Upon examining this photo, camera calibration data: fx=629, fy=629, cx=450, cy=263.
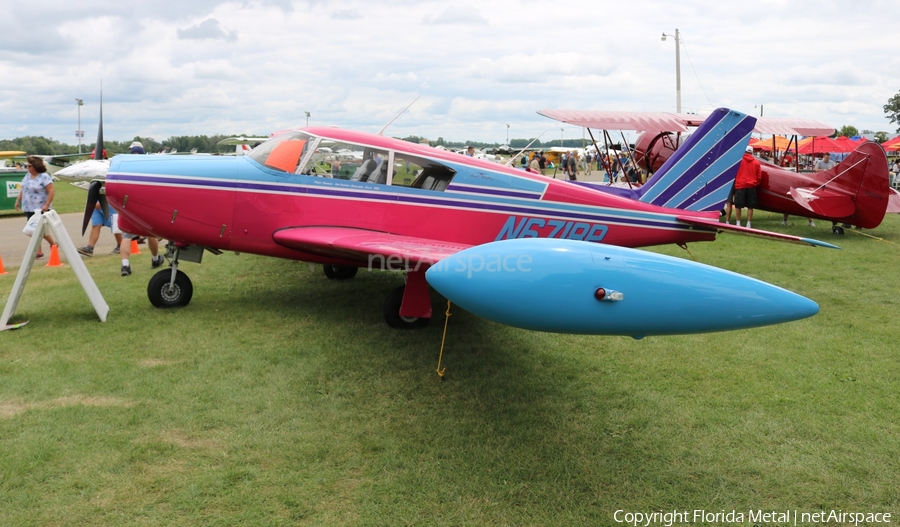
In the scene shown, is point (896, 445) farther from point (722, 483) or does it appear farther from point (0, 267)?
point (0, 267)

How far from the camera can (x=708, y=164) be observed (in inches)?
318

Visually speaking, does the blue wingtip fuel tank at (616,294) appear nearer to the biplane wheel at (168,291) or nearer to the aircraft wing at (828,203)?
the biplane wheel at (168,291)

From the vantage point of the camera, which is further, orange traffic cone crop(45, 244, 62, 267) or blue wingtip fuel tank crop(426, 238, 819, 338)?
orange traffic cone crop(45, 244, 62, 267)

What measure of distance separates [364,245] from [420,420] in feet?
6.51

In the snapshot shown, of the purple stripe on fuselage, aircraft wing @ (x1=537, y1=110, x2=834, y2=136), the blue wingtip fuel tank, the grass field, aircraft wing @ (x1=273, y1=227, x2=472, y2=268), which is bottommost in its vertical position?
the grass field

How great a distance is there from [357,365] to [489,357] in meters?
1.19

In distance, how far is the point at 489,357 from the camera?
5.71 metres

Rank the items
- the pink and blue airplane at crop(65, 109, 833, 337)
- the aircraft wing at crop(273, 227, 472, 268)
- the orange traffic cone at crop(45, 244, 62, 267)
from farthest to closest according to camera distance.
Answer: the orange traffic cone at crop(45, 244, 62, 267), the pink and blue airplane at crop(65, 109, 833, 337), the aircraft wing at crop(273, 227, 472, 268)

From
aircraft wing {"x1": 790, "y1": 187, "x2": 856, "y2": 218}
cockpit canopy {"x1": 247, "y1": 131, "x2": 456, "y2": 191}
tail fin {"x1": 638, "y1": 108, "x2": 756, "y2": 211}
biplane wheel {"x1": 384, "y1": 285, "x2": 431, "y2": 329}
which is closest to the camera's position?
biplane wheel {"x1": 384, "y1": 285, "x2": 431, "y2": 329}

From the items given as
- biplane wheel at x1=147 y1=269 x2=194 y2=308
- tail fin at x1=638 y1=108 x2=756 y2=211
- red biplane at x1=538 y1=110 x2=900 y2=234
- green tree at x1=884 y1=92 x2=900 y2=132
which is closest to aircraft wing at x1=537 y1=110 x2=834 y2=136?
red biplane at x1=538 y1=110 x2=900 y2=234

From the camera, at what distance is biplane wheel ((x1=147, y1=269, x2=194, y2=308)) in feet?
23.7

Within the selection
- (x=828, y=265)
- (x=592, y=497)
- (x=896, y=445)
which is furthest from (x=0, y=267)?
(x=828, y=265)

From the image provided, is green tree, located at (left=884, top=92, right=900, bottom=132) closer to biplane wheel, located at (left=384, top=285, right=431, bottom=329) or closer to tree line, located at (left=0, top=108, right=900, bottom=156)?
tree line, located at (left=0, top=108, right=900, bottom=156)

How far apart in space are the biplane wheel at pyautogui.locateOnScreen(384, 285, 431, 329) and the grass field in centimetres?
13
